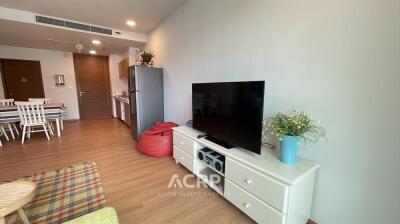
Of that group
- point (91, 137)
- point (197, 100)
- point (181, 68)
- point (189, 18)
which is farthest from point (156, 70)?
point (91, 137)

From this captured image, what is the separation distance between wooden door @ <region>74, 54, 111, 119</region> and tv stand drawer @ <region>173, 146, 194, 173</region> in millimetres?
5140

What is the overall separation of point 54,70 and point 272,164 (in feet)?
22.8

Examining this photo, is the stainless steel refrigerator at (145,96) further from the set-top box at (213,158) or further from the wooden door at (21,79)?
the wooden door at (21,79)

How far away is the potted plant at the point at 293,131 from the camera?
4.47 ft

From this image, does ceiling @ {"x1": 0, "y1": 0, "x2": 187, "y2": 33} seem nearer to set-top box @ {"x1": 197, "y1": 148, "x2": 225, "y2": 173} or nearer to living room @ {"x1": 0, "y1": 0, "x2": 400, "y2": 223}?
living room @ {"x1": 0, "y1": 0, "x2": 400, "y2": 223}

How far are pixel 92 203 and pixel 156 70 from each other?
8.58ft

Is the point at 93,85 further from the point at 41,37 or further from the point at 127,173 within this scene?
the point at 127,173

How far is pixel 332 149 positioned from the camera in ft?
4.45

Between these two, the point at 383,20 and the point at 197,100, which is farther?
the point at 197,100

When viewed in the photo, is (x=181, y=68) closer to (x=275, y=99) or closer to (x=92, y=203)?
(x=275, y=99)

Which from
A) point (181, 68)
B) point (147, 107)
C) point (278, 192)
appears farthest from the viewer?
point (147, 107)

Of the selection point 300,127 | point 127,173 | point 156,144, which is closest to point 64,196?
point 127,173

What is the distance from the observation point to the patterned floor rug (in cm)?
159

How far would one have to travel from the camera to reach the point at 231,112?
1782 mm
